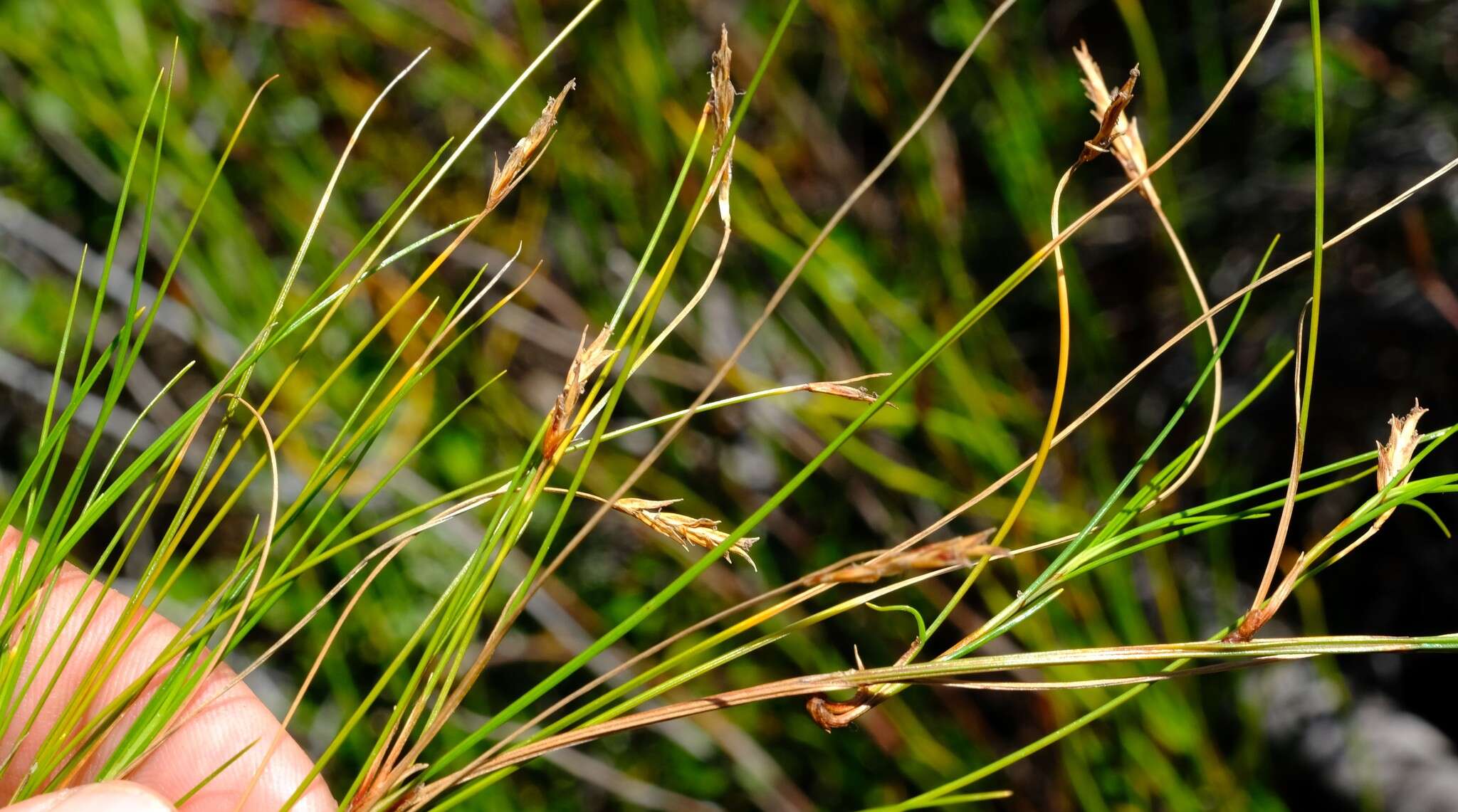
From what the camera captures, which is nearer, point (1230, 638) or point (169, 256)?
point (1230, 638)

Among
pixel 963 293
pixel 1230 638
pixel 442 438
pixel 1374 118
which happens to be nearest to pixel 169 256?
pixel 442 438

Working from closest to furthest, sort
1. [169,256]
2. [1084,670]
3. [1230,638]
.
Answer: [1230,638] → [1084,670] → [169,256]

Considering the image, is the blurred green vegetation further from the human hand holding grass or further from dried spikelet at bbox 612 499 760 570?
dried spikelet at bbox 612 499 760 570

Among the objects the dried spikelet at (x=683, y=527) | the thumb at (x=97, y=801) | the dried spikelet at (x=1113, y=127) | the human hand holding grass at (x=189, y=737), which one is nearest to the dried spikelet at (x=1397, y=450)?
the dried spikelet at (x=1113, y=127)

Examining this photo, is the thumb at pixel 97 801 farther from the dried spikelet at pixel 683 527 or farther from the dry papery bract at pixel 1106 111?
the dry papery bract at pixel 1106 111

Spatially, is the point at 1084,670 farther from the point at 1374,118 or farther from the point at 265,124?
the point at 265,124

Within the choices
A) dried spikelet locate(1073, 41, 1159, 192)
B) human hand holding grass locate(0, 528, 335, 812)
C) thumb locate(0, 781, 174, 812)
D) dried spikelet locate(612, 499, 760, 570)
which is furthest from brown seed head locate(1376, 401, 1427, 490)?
human hand holding grass locate(0, 528, 335, 812)
